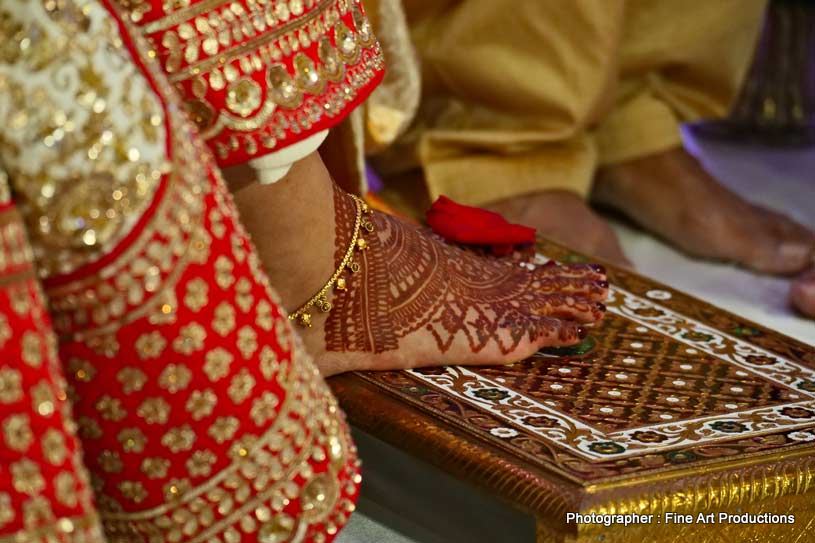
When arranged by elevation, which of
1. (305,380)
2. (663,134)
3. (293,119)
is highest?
(293,119)

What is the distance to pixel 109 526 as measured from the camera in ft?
2.39

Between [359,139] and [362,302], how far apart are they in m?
0.31

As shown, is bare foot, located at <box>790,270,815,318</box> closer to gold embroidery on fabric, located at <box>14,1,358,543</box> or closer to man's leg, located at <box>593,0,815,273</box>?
man's leg, located at <box>593,0,815,273</box>

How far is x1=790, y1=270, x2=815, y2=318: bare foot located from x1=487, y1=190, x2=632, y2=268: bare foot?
8.2 inches

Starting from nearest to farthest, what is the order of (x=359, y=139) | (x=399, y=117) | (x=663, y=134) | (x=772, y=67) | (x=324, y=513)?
(x=324, y=513) → (x=359, y=139) → (x=399, y=117) → (x=663, y=134) → (x=772, y=67)

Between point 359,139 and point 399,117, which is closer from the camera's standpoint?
point 359,139

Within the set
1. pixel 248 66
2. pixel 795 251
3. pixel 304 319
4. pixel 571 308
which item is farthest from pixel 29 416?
pixel 795 251

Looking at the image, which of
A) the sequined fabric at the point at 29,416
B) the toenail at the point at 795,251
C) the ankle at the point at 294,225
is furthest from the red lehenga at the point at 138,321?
the toenail at the point at 795,251

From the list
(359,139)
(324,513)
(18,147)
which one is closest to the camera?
(18,147)

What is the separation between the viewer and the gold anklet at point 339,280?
1.01 meters

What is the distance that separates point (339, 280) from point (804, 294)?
72 centimetres

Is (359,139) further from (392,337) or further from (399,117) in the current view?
(392,337)

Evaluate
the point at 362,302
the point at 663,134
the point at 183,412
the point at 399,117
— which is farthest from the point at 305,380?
the point at 663,134

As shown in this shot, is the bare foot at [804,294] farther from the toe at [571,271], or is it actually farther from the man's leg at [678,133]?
the toe at [571,271]
